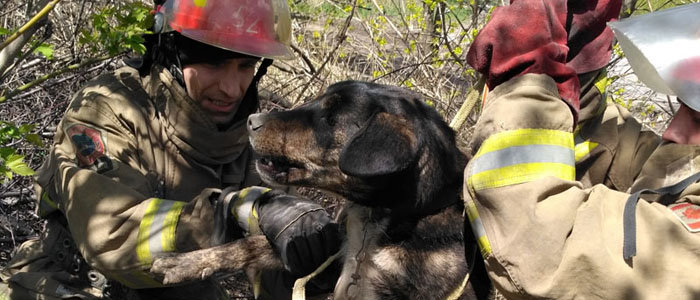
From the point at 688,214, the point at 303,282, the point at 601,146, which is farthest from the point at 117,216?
the point at 688,214

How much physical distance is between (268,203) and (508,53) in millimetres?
1262

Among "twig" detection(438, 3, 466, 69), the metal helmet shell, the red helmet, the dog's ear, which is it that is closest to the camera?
the metal helmet shell

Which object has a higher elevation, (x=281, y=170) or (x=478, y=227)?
(x=478, y=227)

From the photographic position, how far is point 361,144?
270 centimetres

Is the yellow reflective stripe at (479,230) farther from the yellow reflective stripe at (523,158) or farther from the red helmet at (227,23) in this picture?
the red helmet at (227,23)

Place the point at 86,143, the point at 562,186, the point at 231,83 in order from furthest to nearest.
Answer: the point at 231,83
the point at 86,143
the point at 562,186

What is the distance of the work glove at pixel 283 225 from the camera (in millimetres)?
2875

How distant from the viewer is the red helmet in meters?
3.43

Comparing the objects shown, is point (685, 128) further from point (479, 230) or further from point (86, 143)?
point (86, 143)

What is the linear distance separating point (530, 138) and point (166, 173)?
2.12 metres

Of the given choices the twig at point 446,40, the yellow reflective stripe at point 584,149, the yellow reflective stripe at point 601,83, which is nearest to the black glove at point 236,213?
the yellow reflective stripe at point 584,149

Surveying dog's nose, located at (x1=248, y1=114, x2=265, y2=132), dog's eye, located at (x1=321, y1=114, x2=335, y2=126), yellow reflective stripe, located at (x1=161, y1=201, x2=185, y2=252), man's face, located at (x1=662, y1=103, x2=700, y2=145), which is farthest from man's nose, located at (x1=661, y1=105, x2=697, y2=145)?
yellow reflective stripe, located at (x1=161, y1=201, x2=185, y2=252)

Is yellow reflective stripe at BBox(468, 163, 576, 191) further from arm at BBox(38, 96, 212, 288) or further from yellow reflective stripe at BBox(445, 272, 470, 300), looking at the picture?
arm at BBox(38, 96, 212, 288)

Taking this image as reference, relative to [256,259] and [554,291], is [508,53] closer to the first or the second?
[554,291]
